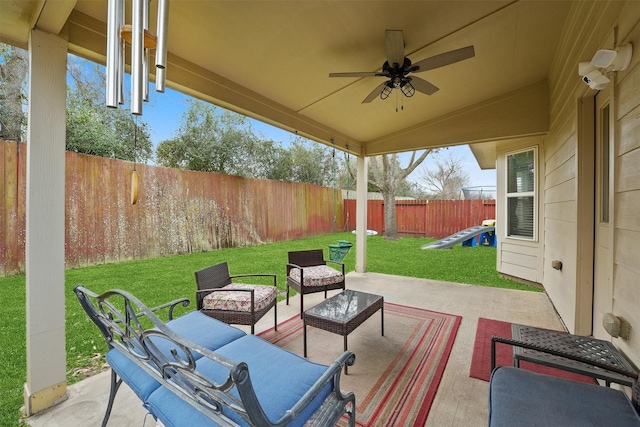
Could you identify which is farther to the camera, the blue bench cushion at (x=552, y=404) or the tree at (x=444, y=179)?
the tree at (x=444, y=179)

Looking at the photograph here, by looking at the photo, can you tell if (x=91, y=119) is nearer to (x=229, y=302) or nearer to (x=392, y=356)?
(x=229, y=302)

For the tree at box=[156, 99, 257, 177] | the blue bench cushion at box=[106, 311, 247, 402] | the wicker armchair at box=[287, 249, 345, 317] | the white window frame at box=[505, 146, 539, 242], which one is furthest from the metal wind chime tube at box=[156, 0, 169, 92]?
the tree at box=[156, 99, 257, 177]

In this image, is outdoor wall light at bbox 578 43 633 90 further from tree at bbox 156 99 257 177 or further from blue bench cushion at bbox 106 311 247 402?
tree at bbox 156 99 257 177

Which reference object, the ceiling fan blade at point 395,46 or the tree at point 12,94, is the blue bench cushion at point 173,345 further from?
the tree at point 12,94

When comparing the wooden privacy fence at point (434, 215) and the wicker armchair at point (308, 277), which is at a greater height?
the wooden privacy fence at point (434, 215)

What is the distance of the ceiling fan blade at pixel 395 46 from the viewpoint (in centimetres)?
218

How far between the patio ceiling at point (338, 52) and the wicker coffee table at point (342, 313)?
2.24 m

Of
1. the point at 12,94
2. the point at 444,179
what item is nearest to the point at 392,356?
the point at 12,94

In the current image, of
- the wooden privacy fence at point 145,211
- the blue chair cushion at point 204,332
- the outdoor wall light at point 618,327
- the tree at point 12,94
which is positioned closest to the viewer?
the outdoor wall light at point 618,327

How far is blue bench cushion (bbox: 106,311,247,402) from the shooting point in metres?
1.28

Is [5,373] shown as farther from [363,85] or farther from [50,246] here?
[363,85]

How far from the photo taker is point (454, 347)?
254 centimetres

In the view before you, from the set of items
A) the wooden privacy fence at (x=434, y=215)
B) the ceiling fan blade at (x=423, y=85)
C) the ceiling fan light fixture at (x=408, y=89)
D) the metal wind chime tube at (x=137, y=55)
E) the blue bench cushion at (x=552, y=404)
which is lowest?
the blue bench cushion at (x=552, y=404)

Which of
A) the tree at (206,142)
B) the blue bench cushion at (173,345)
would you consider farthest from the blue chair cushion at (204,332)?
the tree at (206,142)
